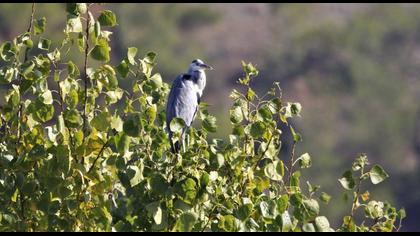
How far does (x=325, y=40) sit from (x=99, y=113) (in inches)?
1418

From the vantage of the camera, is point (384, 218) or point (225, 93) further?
point (225, 93)

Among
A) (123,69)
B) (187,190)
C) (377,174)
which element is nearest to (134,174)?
(187,190)

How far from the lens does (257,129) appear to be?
4.14m

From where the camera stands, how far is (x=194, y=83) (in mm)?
6570

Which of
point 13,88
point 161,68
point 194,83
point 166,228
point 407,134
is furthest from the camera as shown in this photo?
point 407,134

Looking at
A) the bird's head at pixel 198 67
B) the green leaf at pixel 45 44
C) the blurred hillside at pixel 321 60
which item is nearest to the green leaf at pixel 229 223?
the green leaf at pixel 45 44

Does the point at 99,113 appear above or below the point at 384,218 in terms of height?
above

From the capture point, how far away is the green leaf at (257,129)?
4133 millimetres

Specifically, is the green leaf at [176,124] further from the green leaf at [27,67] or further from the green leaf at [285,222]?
the green leaf at [27,67]

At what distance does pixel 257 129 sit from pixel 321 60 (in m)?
34.8

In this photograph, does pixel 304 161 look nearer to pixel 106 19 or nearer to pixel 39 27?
pixel 106 19

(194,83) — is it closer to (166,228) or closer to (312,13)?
(166,228)

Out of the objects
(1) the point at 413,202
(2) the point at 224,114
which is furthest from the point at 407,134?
(2) the point at 224,114

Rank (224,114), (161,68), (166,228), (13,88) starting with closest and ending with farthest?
(166,228) → (13,88) → (224,114) → (161,68)
